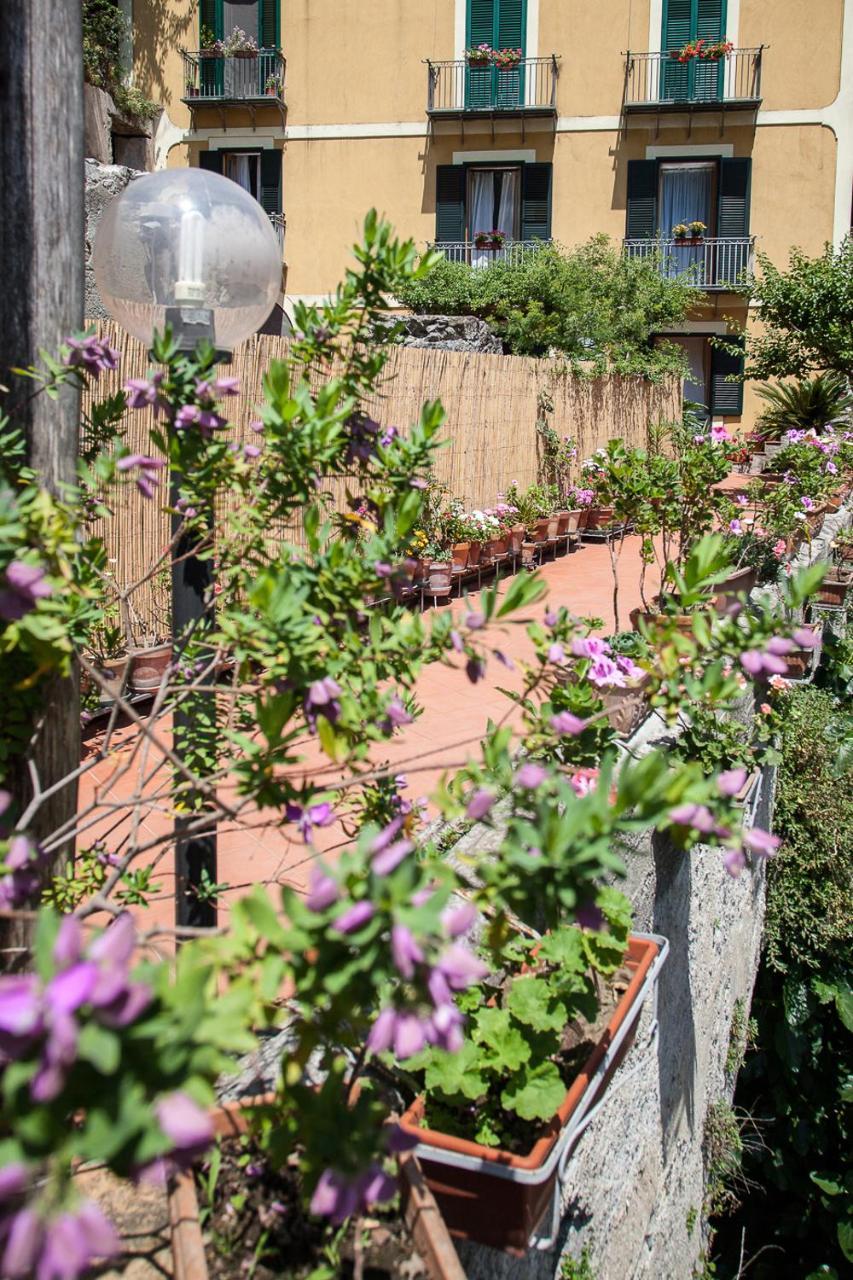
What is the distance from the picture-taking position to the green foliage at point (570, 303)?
1418cm

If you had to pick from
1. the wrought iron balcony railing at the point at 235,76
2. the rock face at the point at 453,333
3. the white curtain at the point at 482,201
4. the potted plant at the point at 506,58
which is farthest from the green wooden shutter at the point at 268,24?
the rock face at the point at 453,333

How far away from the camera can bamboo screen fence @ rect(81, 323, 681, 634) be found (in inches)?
227

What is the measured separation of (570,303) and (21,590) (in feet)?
47.4

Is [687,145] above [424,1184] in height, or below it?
above

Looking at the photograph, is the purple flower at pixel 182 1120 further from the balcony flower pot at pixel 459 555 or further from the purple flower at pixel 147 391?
the balcony flower pot at pixel 459 555

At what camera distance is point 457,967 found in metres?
0.89

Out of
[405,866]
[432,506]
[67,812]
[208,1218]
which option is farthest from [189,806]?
[432,506]

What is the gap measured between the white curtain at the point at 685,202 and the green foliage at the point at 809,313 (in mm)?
3294

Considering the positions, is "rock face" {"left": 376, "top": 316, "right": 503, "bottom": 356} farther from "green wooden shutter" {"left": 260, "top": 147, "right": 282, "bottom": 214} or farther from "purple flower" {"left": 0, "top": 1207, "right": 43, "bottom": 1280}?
"purple flower" {"left": 0, "top": 1207, "right": 43, "bottom": 1280}

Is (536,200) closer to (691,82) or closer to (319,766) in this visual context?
(691,82)

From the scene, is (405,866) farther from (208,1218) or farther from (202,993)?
(208,1218)

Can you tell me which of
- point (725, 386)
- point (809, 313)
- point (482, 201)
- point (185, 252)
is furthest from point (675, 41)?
point (185, 252)

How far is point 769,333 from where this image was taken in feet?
55.3

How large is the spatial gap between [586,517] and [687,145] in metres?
10.6
